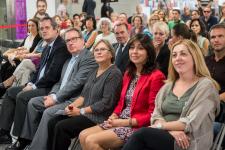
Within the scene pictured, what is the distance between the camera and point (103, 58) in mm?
3893

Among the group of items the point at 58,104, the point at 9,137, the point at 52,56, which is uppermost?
the point at 52,56

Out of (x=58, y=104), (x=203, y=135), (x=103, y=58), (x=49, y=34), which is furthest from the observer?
(x=49, y=34)

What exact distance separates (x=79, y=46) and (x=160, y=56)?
869 mm

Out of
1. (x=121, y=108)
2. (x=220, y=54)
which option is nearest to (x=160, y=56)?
(x=220, y=54)

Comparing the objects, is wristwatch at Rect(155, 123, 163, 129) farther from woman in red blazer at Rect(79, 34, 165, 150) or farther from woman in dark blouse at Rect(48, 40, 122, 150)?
woman in dark blouse at Rect(48, 40, 122, 150)

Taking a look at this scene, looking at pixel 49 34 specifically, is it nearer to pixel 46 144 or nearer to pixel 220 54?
pixel 46 144

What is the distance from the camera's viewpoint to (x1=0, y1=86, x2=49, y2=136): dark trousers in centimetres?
461

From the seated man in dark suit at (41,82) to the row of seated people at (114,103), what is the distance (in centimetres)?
2

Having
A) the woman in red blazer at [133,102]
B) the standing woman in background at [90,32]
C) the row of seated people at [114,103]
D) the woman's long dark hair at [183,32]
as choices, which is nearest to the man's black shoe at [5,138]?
the row of seated people at [114,103]

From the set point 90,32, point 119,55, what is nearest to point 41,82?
point 119,55

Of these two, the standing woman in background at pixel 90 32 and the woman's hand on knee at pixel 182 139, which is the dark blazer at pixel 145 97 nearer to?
the woman's hand on knee at pixel 182 139

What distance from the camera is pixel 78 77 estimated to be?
4.27 m

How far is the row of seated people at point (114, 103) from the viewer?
3.11m

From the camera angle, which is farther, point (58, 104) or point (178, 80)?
point (58, 104)
